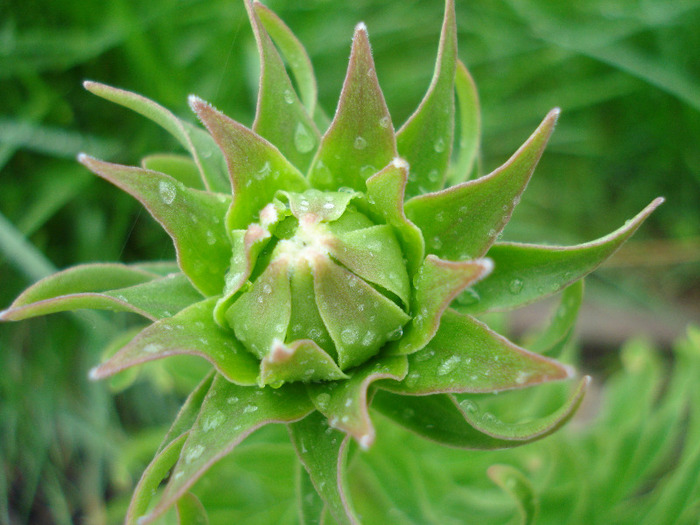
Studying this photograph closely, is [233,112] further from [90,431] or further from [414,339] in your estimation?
[414,339]

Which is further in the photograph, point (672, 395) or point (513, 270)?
point (672, 395)

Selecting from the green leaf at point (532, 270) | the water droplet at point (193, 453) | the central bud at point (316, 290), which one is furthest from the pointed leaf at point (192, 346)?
the green leaf at point (532, 270)

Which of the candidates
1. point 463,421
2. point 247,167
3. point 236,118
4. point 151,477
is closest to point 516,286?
point 463,421

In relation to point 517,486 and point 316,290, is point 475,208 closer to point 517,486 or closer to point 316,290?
point 316,290

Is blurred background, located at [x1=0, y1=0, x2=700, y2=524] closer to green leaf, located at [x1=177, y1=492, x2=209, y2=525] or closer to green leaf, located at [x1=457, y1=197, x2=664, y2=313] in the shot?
green leaf, located at [x1=177, y1=492, x2=209, y2=525]

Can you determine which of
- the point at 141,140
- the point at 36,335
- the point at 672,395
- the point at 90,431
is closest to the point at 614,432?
the point at 672,395

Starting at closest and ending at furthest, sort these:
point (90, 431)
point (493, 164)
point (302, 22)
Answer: point (90, 431) → point (302, 22) → point (493, 164)

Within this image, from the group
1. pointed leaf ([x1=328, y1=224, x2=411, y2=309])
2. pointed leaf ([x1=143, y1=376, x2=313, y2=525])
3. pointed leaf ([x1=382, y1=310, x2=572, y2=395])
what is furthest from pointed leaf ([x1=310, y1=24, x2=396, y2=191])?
pointed leaf ([x1=143, y1=376, x2=313, y2=525])
